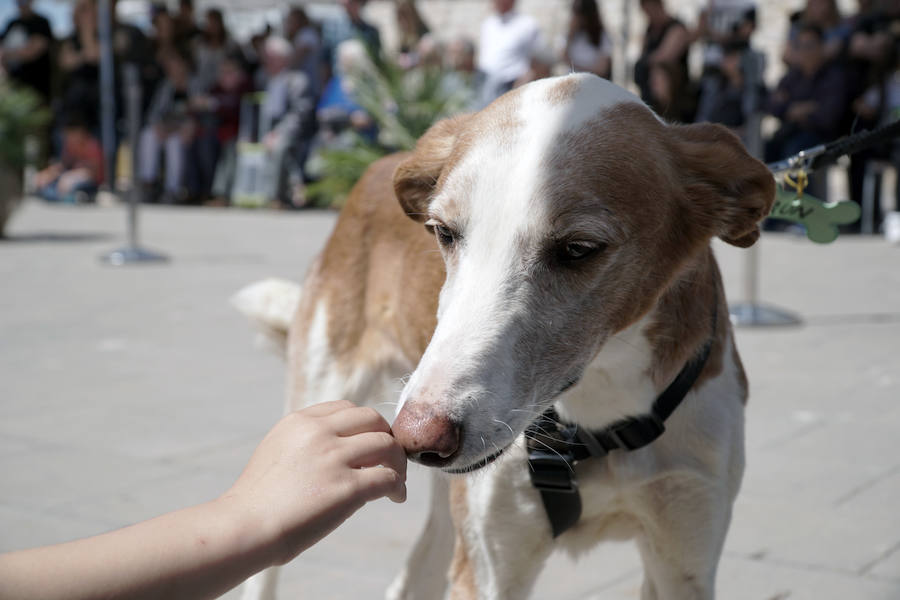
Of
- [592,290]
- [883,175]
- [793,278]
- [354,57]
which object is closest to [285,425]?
[592,290]

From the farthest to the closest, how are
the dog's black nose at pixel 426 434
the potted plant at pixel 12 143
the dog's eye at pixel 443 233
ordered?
the potted plant at pixel 12 143
the dog's eye at pixel 443 233
the dog's black nose at pixel 426 434

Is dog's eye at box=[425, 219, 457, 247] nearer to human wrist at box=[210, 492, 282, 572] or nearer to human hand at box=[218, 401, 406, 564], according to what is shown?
human hand at box=[218, 401, 406, 564]

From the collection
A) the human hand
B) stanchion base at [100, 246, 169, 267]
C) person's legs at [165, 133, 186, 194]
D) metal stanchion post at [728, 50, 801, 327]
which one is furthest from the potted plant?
the human hand

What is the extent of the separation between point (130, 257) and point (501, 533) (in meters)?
7.74

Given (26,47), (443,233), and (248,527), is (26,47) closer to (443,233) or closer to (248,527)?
(443,233)

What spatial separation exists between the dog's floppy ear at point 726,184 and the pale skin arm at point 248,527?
925mm

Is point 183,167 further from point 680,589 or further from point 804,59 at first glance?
point 680,589

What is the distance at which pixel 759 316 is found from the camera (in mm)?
6543

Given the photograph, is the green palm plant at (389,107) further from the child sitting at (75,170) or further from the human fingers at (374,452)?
the human fingers at (374,452)

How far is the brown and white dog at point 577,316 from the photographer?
67.4 inches

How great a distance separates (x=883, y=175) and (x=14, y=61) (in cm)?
1206

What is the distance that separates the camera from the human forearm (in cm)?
116

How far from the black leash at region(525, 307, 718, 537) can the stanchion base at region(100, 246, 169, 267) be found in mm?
7670

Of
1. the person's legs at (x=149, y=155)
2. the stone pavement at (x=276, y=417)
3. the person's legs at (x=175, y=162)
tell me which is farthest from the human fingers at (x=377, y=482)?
the person's legs at (x=149, y=155)
